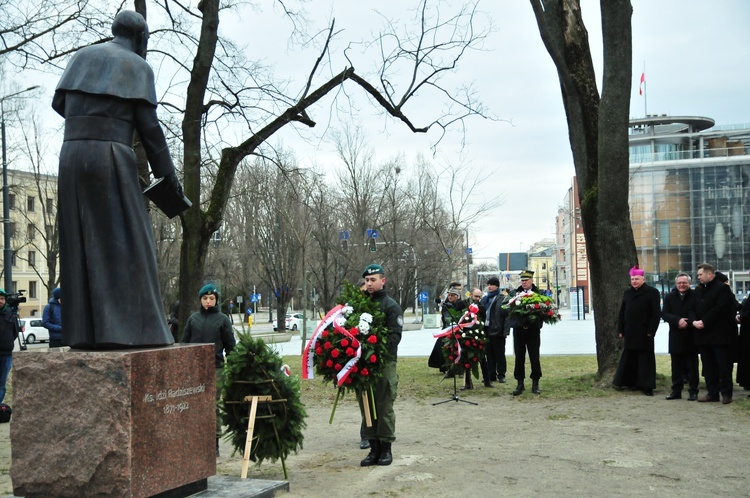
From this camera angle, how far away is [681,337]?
41.0ft

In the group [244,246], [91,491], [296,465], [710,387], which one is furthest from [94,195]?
[244,246]

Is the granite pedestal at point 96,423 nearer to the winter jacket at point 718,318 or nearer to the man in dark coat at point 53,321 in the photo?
the man in dark coat at point 53,321

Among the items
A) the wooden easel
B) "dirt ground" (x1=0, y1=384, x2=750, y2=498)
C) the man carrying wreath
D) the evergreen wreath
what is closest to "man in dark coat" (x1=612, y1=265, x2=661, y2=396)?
"dirt ground" (x1=0, y1=384, x2=750, y2=498)

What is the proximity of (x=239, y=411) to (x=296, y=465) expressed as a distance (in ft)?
4.11

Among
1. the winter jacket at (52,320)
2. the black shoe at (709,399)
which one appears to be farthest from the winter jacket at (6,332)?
the black shoe at (709,399)

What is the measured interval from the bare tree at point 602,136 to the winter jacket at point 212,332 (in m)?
7.56

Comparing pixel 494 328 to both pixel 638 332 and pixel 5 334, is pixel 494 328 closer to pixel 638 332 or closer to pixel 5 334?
pixel 638 332

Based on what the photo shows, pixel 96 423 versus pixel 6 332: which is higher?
pixel 6 332

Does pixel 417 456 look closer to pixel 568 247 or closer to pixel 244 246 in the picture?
pixel 244 246

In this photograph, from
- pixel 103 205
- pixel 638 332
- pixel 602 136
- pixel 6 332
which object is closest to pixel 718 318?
pixel 638 332

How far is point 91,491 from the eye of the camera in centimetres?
538

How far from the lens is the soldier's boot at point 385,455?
817 centimetres

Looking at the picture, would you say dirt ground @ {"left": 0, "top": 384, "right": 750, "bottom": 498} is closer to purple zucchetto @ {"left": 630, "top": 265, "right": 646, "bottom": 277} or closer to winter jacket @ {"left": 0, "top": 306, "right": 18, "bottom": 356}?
winter jacket @ {"left": 0, "top": 306, "right": 18, "bottom": 356}

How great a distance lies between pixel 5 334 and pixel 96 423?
282 inches
